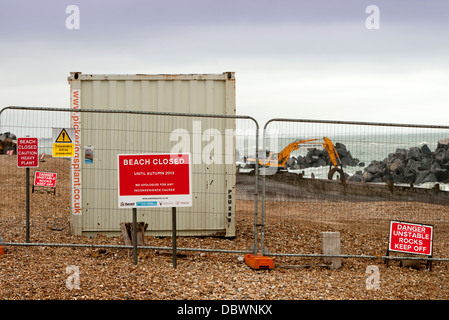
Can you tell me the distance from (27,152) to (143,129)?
2243mm

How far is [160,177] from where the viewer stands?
848 centimetres

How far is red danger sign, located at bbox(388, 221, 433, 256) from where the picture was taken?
31.5 feet

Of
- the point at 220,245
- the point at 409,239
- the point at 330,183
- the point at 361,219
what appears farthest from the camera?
the point at 361,219

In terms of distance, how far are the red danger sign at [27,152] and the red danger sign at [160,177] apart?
94.3 inches

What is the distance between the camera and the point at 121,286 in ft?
25.0

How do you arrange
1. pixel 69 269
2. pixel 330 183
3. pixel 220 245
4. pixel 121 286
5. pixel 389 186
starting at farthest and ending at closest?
1. pixel 389 186
2. pixel 330 183
3. pixel 220 245
4. pixel 69 269
5. pixel 121 286

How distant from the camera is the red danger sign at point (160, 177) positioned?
27.8 ft

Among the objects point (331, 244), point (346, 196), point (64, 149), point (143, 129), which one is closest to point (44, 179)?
point (143, 129)

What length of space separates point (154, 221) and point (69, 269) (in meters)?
3.14

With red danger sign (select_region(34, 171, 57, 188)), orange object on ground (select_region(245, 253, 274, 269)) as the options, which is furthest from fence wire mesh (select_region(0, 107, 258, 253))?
red danger sign (select_region(34, 171, 57, 188))

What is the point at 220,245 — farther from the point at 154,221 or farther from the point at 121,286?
the point at 121,286

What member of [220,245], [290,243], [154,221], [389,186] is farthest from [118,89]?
[389,186]

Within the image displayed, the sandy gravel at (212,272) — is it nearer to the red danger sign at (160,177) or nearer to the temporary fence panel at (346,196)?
the temporary fence panel at (346,196)

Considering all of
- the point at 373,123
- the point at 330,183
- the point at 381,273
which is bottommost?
the point at 381,273
